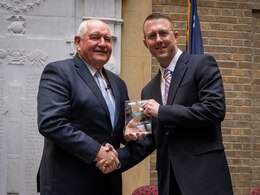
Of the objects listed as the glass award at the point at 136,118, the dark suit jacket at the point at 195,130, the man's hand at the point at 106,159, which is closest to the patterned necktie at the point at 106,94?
the glass award at the point at 136,118

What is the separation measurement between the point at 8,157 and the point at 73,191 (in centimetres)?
254

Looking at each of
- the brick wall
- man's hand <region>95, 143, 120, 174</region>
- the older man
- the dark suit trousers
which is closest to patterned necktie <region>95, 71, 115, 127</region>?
the older man

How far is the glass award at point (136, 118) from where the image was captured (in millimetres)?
3477

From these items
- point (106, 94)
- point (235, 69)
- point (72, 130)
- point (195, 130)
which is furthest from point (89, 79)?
point (235, 69)

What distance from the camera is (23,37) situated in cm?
582

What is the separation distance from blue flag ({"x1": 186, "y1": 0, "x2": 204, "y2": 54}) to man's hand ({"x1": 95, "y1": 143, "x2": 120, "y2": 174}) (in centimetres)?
242

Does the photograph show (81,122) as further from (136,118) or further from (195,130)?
(195,130)

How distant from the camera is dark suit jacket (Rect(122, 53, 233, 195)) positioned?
10.8 feet

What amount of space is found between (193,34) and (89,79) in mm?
2349

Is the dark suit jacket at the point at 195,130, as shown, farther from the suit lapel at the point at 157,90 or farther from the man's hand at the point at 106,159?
the man's hand at the point at 106,159

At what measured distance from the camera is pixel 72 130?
3.33m

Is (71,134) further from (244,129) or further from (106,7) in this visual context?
(244,129)

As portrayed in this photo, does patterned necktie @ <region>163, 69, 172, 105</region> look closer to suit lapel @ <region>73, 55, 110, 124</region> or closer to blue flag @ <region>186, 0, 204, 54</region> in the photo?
suit lapel @ <region>73, 55, 110, 124</region>

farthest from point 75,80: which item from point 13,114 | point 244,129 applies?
point 244,129
